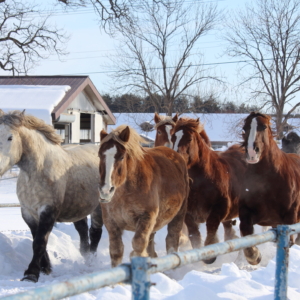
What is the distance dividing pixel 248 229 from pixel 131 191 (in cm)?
192

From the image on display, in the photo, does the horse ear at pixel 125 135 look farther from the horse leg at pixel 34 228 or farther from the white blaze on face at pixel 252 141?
the horse leg at pixel 34 228

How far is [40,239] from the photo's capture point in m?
5.82

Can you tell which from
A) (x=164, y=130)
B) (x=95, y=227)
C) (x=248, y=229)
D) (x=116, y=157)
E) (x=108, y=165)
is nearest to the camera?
(x=108, y=165)

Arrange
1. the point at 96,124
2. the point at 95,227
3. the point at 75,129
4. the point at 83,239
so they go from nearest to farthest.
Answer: the point at 95,227, the point at 83,239, the point at 75,129, the point at 96,124

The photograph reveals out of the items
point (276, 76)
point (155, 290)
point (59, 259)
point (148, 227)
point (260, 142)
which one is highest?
point (276, 76)

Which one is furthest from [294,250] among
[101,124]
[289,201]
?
[101,124]

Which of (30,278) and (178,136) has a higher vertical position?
(178,136)

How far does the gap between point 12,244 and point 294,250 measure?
421 centimetres

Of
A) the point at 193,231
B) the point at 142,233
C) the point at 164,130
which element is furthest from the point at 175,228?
the point at 164,130

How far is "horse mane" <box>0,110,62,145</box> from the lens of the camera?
5.83 metres

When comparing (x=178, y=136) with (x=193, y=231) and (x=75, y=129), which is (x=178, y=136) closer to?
(x=193, y=231)

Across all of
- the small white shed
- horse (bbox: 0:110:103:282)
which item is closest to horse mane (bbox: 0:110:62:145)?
horse (bbox: 0:110:103:282)

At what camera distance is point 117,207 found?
4.95 meters

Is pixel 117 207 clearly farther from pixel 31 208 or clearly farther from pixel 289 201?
pixel 289 201
